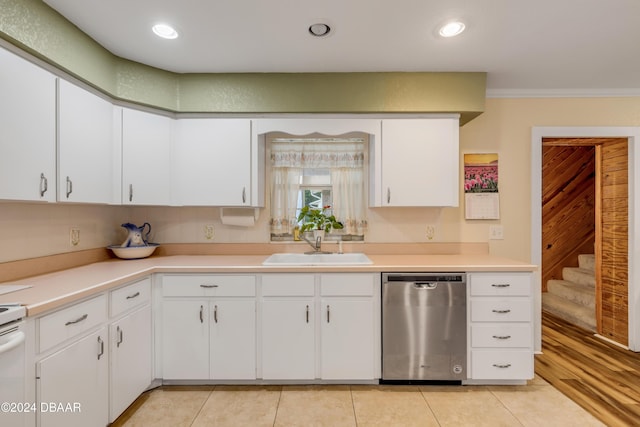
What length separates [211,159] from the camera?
2543 mm

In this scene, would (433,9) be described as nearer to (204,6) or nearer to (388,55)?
(388,55)

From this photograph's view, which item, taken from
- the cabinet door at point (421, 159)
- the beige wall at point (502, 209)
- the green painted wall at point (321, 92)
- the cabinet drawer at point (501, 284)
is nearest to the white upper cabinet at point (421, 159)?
the cabinet door at point (421, 159)

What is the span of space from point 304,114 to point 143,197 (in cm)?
138

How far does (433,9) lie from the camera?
5.83ft

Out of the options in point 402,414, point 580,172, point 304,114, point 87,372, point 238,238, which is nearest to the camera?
point 87,372

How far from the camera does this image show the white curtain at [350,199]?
2.86m

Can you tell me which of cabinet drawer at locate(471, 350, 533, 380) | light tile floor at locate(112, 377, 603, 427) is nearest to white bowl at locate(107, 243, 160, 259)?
light tile floor at locate(112, 377, 603, 427)

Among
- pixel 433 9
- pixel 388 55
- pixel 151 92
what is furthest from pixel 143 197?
pixel 433 9

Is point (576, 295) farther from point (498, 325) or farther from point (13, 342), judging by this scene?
point (13, 342)

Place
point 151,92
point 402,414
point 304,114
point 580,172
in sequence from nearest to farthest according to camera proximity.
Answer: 1. point 402,414
2. point 151,92
3. point 304,114
4. point 580,172

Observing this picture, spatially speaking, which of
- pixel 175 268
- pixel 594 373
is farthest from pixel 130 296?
pixel 594 373

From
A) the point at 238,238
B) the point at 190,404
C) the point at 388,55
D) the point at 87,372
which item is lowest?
the point at 190,404

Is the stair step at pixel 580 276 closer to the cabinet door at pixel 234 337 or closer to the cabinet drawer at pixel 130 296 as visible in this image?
the cabinet door at pixel 234 337

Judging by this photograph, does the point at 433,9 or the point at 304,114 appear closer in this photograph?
the point at 433,9
